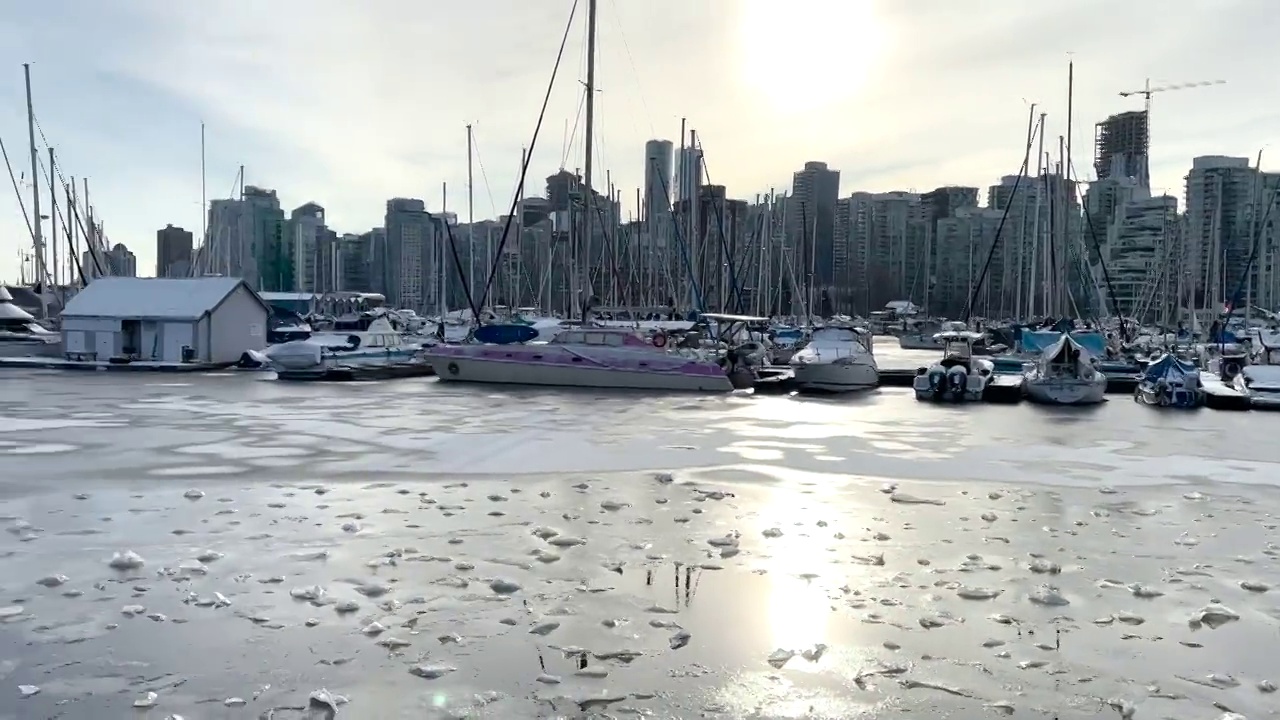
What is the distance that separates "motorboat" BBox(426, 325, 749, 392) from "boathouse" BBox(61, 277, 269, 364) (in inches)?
429

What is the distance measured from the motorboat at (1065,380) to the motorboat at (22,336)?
118 ft

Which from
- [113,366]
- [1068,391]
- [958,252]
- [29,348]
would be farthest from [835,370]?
[958,252]

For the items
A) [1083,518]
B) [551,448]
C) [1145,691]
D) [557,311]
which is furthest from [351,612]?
[557,311]

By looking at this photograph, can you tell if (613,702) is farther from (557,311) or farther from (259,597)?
(557,311)

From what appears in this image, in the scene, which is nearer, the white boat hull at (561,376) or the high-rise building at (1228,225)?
the white boat hull at (561,376)

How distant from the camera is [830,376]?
104ft

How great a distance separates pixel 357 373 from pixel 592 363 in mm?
9034

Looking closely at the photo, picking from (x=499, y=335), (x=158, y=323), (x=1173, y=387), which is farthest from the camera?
(x=158, y=323)

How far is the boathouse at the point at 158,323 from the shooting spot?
1544 inches


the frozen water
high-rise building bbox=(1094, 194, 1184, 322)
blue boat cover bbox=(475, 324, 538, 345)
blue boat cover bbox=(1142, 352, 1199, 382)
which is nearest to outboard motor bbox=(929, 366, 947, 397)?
blue boat cover bbox=(1142, 352, 1199, 382)

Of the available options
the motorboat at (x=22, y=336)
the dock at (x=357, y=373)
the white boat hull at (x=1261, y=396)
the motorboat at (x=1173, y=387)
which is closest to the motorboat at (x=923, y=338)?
the motorboat at (x=1173, y=387)

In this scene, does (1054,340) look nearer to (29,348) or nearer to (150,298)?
(150,298)

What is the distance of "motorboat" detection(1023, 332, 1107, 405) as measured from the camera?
28.2 meters

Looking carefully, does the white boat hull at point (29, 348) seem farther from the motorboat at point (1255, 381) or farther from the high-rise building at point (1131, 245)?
the high-rise building at point (1131, 245)
